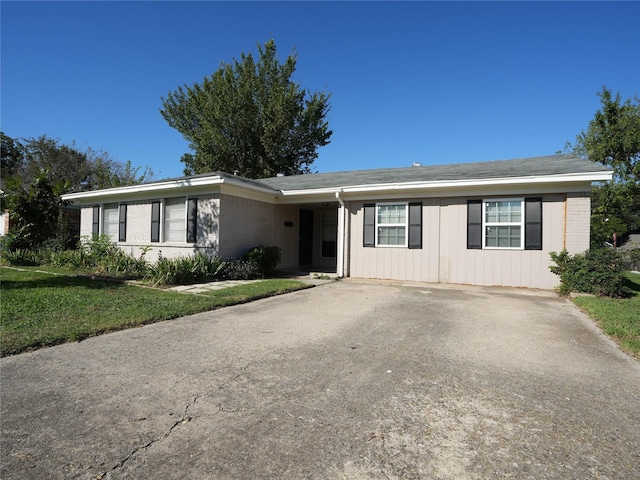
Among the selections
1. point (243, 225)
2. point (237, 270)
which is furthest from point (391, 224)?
point (237, 270)

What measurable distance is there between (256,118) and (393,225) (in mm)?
18138

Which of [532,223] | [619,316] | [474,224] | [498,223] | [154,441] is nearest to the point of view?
[154,441]

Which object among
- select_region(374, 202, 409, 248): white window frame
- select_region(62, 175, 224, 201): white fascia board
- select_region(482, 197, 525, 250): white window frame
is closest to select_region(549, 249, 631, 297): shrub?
select_region(482, 197, 525, 250): white window frame

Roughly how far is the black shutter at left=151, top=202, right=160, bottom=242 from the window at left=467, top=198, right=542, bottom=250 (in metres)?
9.70

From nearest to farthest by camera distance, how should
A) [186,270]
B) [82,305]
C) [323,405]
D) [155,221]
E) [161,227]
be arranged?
[323,405]
[82,305]
[186,270]
[161,227]
[155,221]

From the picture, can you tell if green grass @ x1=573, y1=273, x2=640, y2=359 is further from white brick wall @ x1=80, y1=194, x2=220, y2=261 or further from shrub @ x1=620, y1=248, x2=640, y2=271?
shrub @ x1=620, y1=248, x2=640, y2=271

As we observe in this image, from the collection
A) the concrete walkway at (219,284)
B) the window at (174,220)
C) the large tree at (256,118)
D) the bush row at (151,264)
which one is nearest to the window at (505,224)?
the concrete walkway at (219,284)

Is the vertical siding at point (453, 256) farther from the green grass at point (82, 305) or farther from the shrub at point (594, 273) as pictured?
the green grass at point (82, 305)

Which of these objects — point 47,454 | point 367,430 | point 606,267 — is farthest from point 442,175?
point 47,454

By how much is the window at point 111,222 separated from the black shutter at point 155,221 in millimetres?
2161

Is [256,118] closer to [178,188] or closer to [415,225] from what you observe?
[178,188]


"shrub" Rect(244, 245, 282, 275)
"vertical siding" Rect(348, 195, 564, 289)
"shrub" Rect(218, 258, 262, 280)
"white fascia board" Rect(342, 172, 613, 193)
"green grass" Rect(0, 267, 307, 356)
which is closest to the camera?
"green grass" Rect(0, 267, 307, 356)

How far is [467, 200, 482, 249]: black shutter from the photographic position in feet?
31.9

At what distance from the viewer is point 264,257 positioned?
36.4 feet
